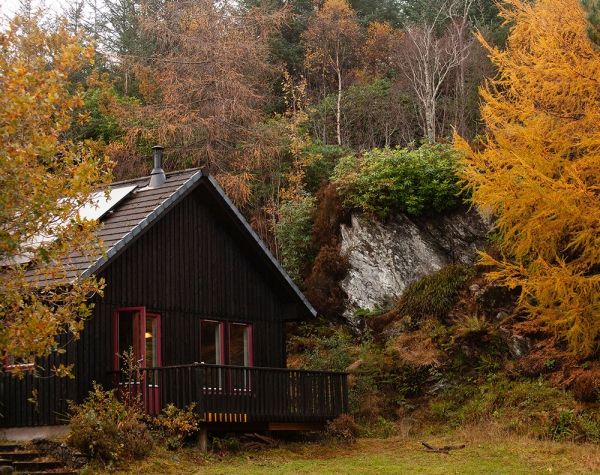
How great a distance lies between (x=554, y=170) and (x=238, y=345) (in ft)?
27.7

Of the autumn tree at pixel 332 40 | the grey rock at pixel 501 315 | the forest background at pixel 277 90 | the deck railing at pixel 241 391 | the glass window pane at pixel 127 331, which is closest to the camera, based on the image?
the deck railing at pixel 241 391

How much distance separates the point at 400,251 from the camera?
81.7 feet

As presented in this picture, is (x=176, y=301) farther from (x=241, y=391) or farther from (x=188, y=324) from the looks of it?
(x=241, y=391)

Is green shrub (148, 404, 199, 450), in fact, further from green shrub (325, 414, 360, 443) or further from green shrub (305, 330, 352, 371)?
green shrub (305, 330, 352, 371)

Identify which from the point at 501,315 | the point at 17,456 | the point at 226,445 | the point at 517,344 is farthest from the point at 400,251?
the point at 17,456

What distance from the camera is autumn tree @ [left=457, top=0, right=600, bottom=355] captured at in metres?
17.2

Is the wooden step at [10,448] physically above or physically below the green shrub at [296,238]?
below

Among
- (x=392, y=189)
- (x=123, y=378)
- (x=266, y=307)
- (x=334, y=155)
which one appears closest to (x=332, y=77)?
(x=334, y=155)

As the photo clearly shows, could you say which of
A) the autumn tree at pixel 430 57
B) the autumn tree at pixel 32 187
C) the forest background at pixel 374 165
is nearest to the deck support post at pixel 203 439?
the forest background at pixel 374 165

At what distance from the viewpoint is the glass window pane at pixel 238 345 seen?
19.7 metres

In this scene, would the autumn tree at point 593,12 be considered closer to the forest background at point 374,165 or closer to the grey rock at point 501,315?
the forest background at point 374,165

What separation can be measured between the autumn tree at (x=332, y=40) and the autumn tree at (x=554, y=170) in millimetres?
17643

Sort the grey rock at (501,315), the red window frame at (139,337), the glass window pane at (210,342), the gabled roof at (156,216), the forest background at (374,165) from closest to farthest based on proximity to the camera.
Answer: the forest background at (374,165)
the gabled roof at (156,216)
the red window frame at (139,337)
the glass window pane at (210,342)
the grey rock at (501,315)

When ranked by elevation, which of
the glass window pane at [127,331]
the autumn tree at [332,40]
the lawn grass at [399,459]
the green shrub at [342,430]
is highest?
the autumn tree at [332,40]
